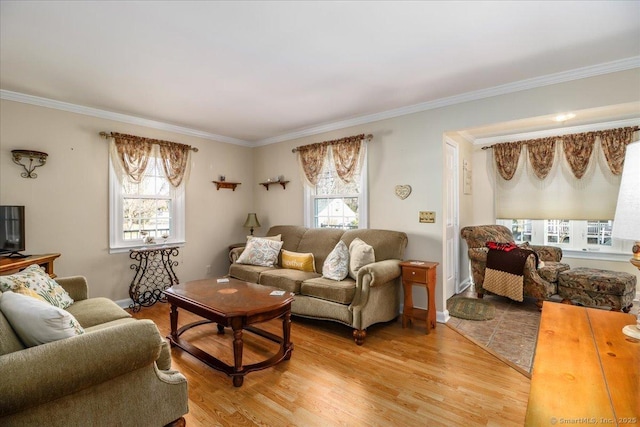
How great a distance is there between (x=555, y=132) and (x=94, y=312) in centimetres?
622

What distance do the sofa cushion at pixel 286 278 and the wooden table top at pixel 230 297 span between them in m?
0.57

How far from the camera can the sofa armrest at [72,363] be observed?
4.14 feet

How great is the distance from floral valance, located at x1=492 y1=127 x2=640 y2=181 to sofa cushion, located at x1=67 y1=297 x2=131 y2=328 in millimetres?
5601

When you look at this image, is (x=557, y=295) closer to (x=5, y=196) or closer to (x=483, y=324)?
(x=483, y=324)

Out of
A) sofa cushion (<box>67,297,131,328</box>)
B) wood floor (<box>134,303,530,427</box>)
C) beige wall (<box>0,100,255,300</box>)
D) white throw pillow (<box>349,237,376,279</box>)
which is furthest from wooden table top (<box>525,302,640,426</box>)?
beige wall (<box>0,100,255,300</box>)

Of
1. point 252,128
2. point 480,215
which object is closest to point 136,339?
point 252,128

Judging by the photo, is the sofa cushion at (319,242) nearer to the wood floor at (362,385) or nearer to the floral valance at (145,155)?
the wood floor at (362,385)

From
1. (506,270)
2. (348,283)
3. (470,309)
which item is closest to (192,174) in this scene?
(348,283)

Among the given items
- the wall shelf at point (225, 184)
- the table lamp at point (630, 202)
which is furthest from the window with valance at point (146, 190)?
the table lamp at point (630, 202)

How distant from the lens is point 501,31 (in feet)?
7.39

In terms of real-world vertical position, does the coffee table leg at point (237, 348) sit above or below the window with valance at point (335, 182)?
below

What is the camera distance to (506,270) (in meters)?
4.16

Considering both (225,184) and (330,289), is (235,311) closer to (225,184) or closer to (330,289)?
(330,289)

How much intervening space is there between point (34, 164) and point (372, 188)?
3958mm
